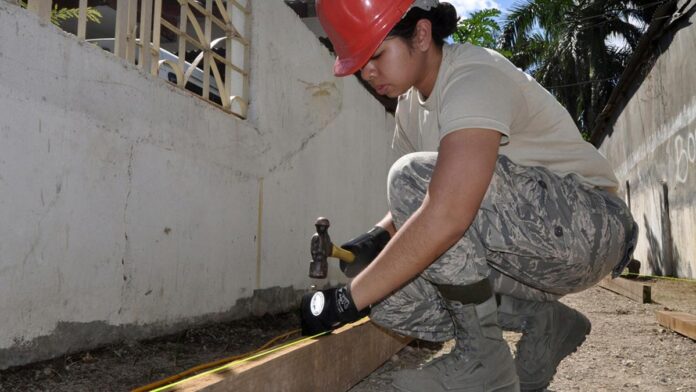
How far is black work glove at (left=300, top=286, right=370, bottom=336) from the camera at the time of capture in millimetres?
1862

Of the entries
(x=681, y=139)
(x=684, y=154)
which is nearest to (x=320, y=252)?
(x=684, y=154)

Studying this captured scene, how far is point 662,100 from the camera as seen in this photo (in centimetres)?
994

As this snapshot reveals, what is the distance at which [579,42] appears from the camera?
26.3 meters

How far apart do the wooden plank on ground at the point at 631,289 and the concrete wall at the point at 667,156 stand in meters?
1.59

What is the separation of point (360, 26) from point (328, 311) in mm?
961

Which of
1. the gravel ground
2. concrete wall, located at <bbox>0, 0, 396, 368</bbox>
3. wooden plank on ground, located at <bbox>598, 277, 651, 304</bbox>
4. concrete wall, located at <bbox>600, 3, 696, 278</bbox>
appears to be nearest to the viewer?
concrete wall, located at <bbox>0, 0, 396, 368</bbox>

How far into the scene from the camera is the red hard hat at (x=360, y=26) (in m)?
1.99

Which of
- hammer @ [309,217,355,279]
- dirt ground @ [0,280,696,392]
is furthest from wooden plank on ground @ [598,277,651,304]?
hammer @ [309,217,355,279]

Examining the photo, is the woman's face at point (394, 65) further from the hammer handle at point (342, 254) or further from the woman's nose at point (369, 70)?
the hammer handle at point (342, 254)

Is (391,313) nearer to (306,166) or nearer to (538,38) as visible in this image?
(306,166)

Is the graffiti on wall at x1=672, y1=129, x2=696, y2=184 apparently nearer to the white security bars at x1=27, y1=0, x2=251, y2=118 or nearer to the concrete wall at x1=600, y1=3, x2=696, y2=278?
the concrete wall at x1=600, y1=3, x2=696, y2=278

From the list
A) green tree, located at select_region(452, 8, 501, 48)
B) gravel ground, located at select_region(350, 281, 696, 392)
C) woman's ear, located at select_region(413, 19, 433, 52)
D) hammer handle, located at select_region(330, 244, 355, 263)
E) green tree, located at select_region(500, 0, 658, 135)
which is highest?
green tree, located at select_region(500, 0, 658, 135)

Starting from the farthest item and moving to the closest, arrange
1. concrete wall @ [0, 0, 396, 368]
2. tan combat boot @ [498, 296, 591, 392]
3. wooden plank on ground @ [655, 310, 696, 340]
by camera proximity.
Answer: wooden plank on ground @ [655, 310, 696, 340] → concrete wall @ [0, 0, 396, 368] → tan combat boot @ [498, 296, 591, 392]

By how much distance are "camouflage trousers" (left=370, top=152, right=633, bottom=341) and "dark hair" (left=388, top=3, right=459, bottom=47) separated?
0.42m
